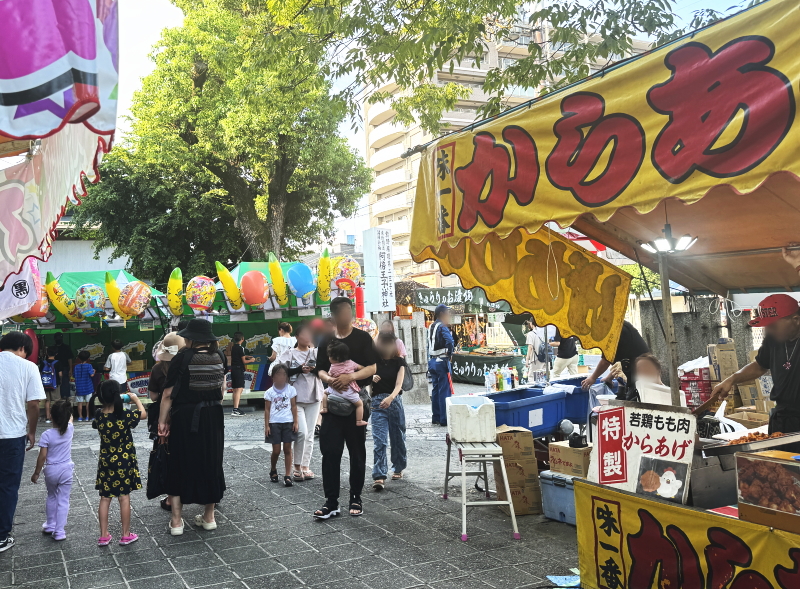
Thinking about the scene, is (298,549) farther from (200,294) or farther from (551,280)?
(200,294)

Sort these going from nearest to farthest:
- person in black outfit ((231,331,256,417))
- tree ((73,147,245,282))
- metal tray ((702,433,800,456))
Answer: metal tray ((702,433,800,456))
person in black outfit ((231,331,256,417))
tree ((73,147,245,282))

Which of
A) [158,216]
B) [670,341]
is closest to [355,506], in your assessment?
[670,341]

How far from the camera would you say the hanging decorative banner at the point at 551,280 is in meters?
4.77

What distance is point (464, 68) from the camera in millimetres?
40906

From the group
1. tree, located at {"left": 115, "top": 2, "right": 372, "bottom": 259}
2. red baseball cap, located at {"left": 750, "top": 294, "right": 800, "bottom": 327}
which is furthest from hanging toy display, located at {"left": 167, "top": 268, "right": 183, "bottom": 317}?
red baseball cap, located at {"left": 750, "top": 294, "right": 800, "bottom": 327}

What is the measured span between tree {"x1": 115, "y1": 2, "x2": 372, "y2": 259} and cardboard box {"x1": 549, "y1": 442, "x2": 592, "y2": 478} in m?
16.9

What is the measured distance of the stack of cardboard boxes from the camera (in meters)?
5.75

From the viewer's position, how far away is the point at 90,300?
1519 centimetres

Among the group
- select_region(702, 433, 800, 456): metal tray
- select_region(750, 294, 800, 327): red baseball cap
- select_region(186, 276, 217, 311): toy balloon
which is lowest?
select_region(702, 433, 800, 456): metal tray

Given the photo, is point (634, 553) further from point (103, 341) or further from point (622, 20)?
point (103, 341)

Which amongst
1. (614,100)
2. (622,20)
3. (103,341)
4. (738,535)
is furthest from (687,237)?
(103,341)

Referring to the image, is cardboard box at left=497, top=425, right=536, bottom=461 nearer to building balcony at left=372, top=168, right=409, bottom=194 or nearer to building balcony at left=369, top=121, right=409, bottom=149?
building balcony at left=372, top=168, right=409, bottom=194

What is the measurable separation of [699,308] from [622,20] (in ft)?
22.3

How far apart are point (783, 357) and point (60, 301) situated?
16.2 metres
